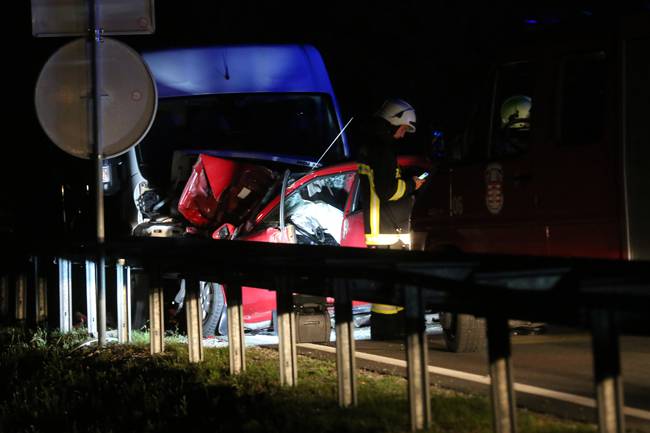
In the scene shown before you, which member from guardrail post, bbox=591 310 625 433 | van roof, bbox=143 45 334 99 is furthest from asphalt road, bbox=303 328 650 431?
van roof, bbox=143 45 334 99

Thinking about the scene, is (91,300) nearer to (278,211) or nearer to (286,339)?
(278,211)

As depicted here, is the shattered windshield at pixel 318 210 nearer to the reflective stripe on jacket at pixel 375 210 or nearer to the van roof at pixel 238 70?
the reflective stripe on jacket at pixel 375 210

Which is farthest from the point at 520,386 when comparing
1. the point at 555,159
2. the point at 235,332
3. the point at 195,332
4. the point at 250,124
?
the point at 250,124

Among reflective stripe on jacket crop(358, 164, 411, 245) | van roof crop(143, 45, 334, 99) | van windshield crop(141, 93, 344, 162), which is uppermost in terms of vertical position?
van roof crop(143, 45, 334, 99)

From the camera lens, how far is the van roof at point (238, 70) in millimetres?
14609

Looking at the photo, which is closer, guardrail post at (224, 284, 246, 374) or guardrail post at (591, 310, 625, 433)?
guardrail post at (591, 310, 625, 433)

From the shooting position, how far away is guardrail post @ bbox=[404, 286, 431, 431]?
226 inches

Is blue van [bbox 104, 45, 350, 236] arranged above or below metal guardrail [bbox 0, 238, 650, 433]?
above

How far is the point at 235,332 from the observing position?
7.81 metres

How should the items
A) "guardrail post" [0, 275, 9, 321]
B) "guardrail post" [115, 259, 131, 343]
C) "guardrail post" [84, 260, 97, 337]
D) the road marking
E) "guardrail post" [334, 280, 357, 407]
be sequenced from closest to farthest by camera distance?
"guardrail post" [334, 280, 357, 407] < the road marking < "guardrail post" [115, 259, 131, 343] < "guardrail post" [84, 260, 97, 337] < "guardrail post" [0, 275, 9, 321]

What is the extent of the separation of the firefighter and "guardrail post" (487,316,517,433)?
5242mm

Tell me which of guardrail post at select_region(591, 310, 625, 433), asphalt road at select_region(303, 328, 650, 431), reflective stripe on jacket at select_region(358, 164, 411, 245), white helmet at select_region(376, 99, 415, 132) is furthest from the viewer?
white helmet at select_region(376, 99, 415, 132)

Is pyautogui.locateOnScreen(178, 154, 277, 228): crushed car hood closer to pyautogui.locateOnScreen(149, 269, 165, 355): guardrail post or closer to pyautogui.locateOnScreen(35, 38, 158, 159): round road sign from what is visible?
pyautogui.locateOnScreen(35, 38, 158, 159): round road sign

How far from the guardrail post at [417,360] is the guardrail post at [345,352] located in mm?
623
